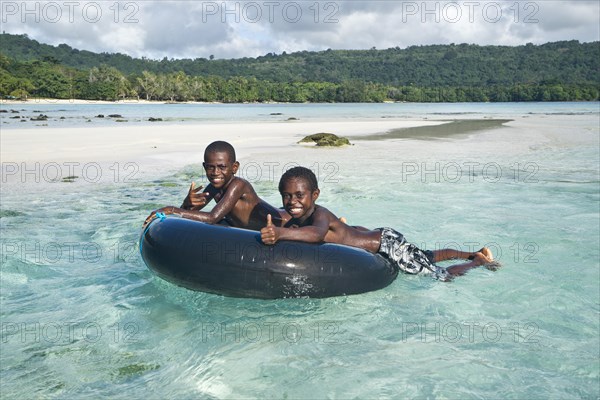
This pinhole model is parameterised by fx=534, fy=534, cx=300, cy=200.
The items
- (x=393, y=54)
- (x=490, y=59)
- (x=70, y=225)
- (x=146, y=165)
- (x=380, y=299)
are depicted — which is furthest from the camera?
(x=393, y=54)

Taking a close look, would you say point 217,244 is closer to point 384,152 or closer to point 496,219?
point 496,219

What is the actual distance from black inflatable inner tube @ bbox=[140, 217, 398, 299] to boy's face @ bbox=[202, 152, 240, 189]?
2.06ft

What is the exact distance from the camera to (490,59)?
154m

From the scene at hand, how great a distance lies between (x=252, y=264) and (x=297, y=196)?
79 cm

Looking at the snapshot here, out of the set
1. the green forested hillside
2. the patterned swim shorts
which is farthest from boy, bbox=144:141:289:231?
the green forested hillside

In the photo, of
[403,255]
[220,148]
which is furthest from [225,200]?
[403,255]

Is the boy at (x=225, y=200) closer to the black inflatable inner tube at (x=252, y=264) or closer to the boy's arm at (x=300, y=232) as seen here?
the black inflatable inner tube at (x=252, y=264)

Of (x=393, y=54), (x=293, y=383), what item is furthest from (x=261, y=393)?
(x=393, y=54)

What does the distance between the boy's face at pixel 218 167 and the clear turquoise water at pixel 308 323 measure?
1290 mm

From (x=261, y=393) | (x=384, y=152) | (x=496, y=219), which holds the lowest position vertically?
(x=261, y=393)

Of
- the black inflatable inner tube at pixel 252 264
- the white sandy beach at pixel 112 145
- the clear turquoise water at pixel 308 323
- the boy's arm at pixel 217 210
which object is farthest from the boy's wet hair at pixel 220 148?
the white sandy beach at pixel 112 145

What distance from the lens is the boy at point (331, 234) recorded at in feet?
16.9

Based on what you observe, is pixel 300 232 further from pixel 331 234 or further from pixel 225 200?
pixel 225 200

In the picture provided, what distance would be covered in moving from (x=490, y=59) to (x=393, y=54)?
115ft
